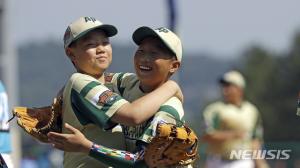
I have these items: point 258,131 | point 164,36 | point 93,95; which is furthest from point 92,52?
point 258,131

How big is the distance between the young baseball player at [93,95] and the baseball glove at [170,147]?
0.16 metres

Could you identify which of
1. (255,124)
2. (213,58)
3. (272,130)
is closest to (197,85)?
(213,58)

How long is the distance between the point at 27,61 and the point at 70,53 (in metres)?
54.0

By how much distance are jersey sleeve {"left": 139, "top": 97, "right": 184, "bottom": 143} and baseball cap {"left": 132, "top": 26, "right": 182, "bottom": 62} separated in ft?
0.90

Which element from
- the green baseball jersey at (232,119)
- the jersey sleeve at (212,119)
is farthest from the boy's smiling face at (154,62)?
the jersey sleeve at (212,119)

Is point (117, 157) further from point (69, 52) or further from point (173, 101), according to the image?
point (69, 52)

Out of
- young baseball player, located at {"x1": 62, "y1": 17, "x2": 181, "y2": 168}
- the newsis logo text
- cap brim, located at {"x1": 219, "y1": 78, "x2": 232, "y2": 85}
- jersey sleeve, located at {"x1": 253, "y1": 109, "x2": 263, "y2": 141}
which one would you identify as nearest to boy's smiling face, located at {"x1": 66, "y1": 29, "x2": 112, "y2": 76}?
young baseball player, located at {"x1": 62, "y1": 17, "x2": 181, "y2": 168}

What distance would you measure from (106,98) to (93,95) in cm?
7

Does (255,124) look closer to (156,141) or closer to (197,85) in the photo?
(156,141)

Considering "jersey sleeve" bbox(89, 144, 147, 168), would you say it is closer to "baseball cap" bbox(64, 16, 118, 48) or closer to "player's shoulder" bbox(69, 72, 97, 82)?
"player's shoulder" bbox(69, 72, 97, 82)

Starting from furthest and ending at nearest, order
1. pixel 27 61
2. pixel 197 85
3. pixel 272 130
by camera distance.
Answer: pixel 197 85, pixel 27 61, pixel 272 130

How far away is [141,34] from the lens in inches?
238

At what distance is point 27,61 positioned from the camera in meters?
59.9

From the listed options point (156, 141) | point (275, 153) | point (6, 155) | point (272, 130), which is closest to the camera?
point (156, 141)
